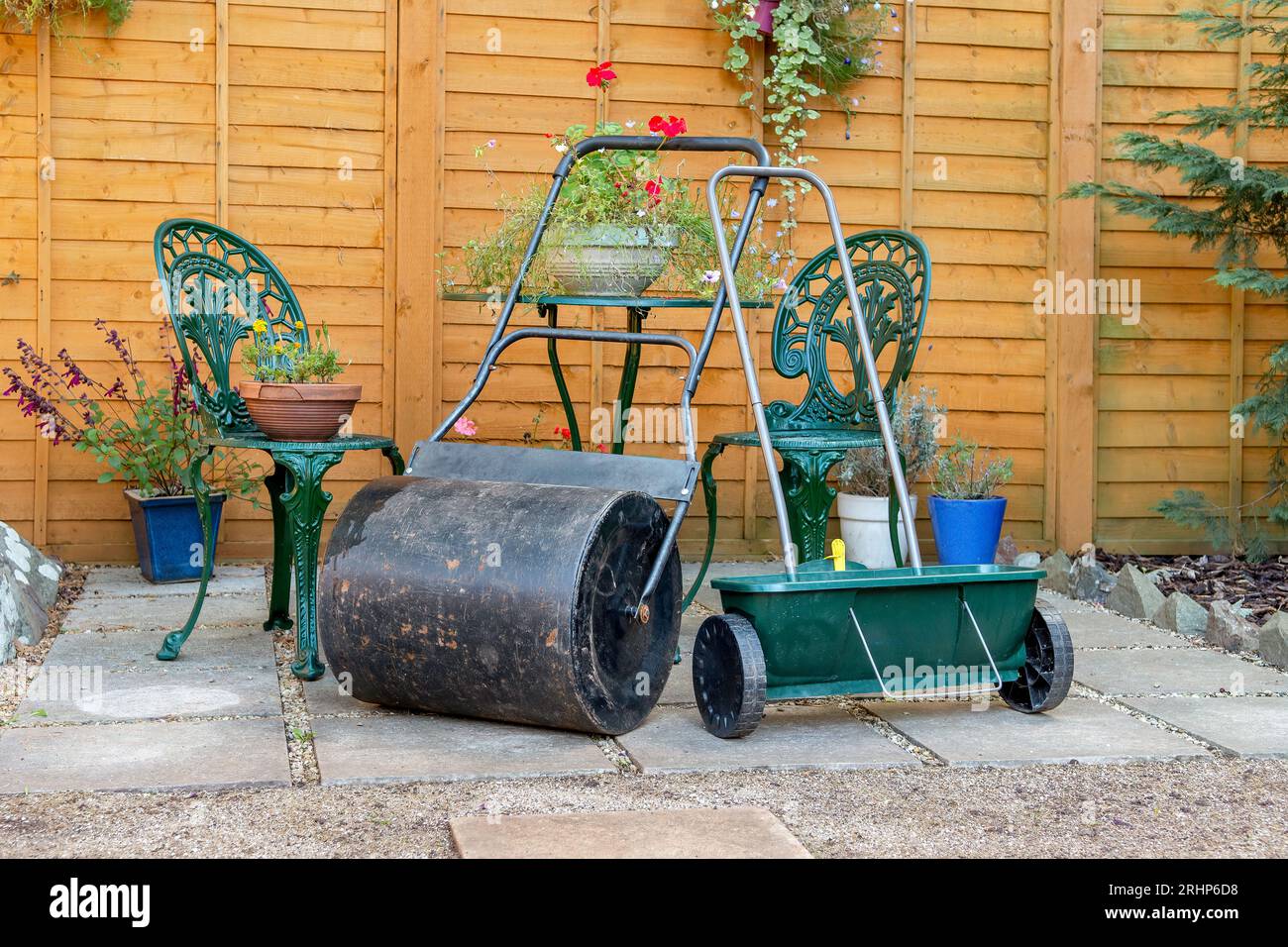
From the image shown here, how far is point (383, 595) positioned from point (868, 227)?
3.27 m

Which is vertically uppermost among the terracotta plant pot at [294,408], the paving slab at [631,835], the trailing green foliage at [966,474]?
the terracotta plant pot at [294,408]

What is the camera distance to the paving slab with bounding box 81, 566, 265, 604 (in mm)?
4805

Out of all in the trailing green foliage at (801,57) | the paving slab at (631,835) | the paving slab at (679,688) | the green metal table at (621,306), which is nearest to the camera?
the paving slab at (631,835)

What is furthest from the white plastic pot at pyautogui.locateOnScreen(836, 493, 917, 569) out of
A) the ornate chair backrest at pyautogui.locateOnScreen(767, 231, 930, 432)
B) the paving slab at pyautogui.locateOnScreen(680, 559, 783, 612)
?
the ornate chair backrest at pyautogui.locateOnScreen(767, 231, 930, 432)

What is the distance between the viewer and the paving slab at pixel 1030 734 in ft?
10.0

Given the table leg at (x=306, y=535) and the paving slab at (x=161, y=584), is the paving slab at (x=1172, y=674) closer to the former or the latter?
the table leg at (x=306, y=535)

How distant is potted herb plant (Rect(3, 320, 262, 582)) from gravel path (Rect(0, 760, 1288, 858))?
95.4 inches

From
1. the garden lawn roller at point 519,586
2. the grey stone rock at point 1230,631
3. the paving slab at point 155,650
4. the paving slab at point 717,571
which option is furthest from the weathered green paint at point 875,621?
the paving slab at point 717,571

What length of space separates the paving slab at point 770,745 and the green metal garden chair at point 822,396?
27.7 inches

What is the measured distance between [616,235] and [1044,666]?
1.52 m

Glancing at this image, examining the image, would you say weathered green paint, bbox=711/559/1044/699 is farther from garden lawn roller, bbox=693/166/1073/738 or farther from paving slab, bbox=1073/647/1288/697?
paving slab, bbox=1073/647/1288/697

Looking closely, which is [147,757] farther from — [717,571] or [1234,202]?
[1234,202]

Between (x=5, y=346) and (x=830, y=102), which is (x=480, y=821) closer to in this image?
(x=5, y=346)

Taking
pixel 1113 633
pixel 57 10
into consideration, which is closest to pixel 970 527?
pixel 1113 633
